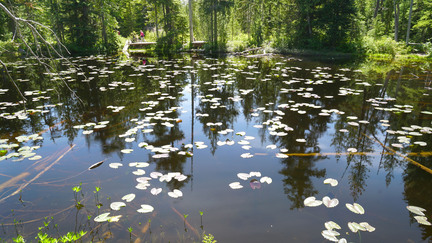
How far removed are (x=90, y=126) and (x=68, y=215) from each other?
2582 mm

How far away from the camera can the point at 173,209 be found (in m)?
2.52

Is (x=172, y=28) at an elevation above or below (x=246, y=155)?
above

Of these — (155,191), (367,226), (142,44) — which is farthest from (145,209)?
(142,44)

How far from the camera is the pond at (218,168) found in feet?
7.52

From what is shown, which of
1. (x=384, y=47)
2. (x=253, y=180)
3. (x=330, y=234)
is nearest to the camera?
(x=330, y=234)

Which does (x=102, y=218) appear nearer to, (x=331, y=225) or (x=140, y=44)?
(x=331, y=225)

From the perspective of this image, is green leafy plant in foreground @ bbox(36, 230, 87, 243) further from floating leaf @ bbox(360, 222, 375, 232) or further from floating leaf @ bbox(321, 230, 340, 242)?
A: floating leaf @ bbox(360, 222, 375, 232)

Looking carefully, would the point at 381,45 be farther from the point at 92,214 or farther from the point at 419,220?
the point at 92,214

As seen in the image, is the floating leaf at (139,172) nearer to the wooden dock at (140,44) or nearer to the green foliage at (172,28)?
the green foliage at (172,28)

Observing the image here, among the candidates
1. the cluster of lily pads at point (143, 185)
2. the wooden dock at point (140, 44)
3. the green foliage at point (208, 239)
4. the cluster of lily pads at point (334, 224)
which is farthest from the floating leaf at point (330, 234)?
the wooden dock at point (140, 44)

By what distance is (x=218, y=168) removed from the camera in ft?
10.8

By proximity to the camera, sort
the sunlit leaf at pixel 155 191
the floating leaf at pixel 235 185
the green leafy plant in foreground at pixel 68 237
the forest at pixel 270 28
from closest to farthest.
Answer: the green leafy plant in foreground at pixel 68 237
the sunlit leaf at pixel 155 191
the floating leaf at pixel 235 185
the forest at pixel 270 28

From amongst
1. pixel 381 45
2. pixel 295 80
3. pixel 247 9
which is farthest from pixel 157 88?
pixel 247 9

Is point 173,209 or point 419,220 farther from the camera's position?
point 173,209
